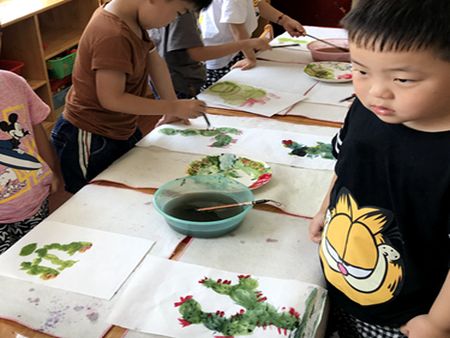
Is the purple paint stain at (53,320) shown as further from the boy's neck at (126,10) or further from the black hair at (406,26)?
the boy's neck at (126,10)

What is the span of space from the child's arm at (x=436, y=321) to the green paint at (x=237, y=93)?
3.01ft

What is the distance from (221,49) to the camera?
1834 mm

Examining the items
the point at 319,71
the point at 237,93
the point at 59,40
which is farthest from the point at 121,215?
the point at 59,40

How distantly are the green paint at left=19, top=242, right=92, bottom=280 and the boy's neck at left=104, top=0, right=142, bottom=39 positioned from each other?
595 mm

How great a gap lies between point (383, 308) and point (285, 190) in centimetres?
37

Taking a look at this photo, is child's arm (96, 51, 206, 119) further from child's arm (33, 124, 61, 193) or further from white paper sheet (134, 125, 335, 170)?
child's arm (33, 124, 61, 193)

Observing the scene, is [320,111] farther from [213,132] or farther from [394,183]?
[394,183]

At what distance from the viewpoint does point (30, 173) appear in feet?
3.92

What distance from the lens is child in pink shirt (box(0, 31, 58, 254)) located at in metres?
1.15

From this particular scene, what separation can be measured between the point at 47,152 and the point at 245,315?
2.82ft

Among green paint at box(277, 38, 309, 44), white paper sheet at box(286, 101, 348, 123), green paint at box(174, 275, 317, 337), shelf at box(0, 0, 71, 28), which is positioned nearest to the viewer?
green paint at box(174, 275, 317, 337)

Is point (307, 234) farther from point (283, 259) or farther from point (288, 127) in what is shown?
point (288, 127)

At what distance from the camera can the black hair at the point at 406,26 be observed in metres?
0.58

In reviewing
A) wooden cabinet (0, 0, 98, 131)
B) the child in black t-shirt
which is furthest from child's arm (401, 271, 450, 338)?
wooden cabinet (0, 0, 98, 131)
